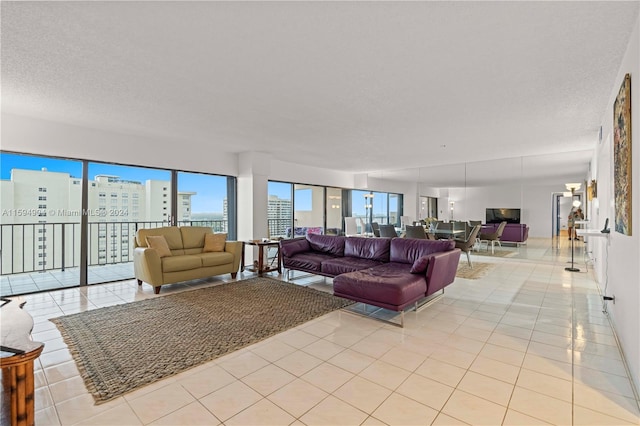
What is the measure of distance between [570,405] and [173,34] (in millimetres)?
3775

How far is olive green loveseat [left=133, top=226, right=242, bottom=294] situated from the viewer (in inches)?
178

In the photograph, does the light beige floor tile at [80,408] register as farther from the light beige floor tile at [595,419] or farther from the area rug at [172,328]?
Answer: the light beige floor tile at [595,419]

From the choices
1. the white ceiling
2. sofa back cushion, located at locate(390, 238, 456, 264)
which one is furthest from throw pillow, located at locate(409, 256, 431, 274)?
the white ceiling

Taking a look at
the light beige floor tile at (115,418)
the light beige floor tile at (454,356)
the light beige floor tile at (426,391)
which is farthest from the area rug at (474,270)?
the light beige floor tile at (115,418)

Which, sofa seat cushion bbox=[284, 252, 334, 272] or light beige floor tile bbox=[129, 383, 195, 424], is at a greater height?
sofa seat cushion bbox=[284, 252, 334, 272]

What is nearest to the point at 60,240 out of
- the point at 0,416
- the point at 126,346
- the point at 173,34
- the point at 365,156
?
the point at 126,346

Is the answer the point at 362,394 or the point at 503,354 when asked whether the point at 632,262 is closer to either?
the point at 503,354

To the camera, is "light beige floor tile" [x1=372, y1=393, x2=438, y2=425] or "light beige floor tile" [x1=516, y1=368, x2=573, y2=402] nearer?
"light beige floor tile" [x1=372, y1=393, x2=438, y2=425]

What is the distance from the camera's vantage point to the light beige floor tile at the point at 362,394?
1.92 metres

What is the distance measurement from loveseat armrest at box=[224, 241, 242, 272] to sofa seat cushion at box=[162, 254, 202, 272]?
0.67 metres

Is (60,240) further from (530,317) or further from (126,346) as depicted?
(530,317)

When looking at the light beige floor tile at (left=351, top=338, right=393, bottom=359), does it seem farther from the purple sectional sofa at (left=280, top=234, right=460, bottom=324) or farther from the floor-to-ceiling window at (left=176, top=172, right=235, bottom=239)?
the floor-to-ceiling window at (left=176, top=172, right=235, bottom=239)

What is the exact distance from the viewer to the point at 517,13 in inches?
78.8

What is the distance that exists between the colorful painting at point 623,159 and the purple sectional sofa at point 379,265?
1.69m
